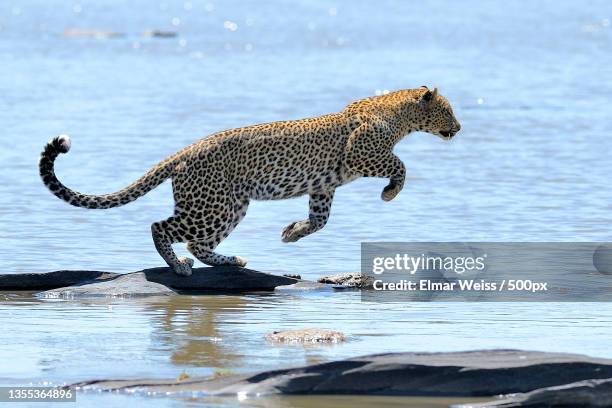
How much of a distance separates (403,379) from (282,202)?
10.5 m

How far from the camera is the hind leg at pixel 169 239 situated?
14.2m

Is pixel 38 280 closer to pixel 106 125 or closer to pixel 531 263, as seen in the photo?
pixel 531 263

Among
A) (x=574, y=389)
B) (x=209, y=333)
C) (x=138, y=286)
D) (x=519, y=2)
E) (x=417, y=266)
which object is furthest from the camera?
(x=519, y=2)

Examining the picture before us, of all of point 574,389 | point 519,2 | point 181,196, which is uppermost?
point 519,2

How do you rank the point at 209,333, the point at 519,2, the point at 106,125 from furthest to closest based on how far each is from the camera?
1. the point at 519,2
2. the point at 106,125
3. the point at 209,333

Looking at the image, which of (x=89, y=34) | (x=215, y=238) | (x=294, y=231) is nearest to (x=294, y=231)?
(x=294, y=231)

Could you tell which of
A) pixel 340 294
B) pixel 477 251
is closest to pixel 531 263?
pixel 477 251

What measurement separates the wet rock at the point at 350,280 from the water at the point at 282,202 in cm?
41

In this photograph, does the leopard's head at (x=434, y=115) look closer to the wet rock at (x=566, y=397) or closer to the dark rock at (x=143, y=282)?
the dark rock at (x=143, y=282)

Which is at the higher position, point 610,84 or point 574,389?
point 610,84

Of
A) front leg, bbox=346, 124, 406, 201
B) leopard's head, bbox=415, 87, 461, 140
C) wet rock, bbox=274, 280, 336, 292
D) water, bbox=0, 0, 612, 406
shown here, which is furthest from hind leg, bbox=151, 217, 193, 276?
leopard's head, bbox=415, 87, 461, 140

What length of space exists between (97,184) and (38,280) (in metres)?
7.81

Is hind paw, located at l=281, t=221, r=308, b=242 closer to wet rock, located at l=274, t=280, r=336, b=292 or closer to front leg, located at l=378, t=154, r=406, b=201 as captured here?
front leg, located at l=378, t=154, r=406, b=201

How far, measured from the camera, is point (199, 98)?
37312mm
